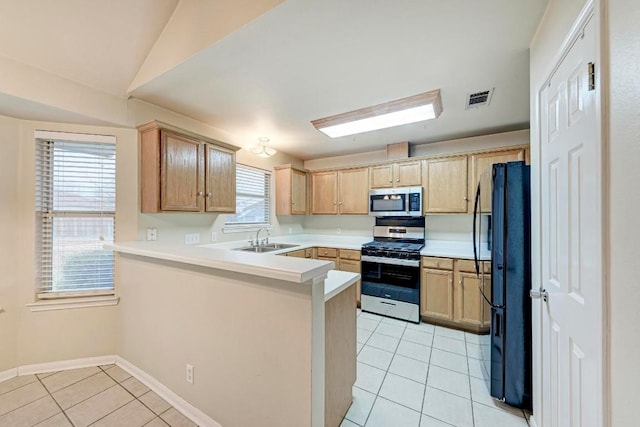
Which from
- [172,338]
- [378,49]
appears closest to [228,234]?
[172,338]

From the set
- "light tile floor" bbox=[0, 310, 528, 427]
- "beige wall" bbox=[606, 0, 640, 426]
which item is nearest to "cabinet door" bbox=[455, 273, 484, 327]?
"light tile floor" bbox=[0, 310, 528, 427]

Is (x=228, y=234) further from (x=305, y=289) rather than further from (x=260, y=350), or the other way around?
(x=305, y=289)

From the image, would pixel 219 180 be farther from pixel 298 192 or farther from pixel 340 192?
Answer: pixel 340 192

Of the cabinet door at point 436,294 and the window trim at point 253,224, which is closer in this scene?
the cabinet door at point 436,294

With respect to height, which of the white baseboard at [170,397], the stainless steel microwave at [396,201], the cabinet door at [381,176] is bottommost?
the white baseboard at [170,397]

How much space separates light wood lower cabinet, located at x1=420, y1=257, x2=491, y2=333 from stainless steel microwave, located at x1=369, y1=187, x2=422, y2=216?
29.3 inches

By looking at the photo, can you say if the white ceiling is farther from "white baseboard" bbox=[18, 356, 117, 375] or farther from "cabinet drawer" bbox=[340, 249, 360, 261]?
"white baseboard" bbox=[18, 356, 117, 375]

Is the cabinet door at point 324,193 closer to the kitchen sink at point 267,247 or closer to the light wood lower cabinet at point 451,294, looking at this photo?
the kitchen sink at point 267,247

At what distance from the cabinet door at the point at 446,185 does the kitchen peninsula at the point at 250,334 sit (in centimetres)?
216

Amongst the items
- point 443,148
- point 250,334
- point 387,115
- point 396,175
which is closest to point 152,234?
point 250,334

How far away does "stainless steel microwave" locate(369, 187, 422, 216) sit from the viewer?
11.3 feet

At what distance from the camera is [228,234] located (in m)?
3.32

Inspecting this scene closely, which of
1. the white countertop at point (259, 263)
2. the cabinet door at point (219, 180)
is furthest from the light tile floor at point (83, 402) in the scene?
the cabinet door at point (219, 180)

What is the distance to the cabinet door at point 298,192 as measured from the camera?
4.10m
